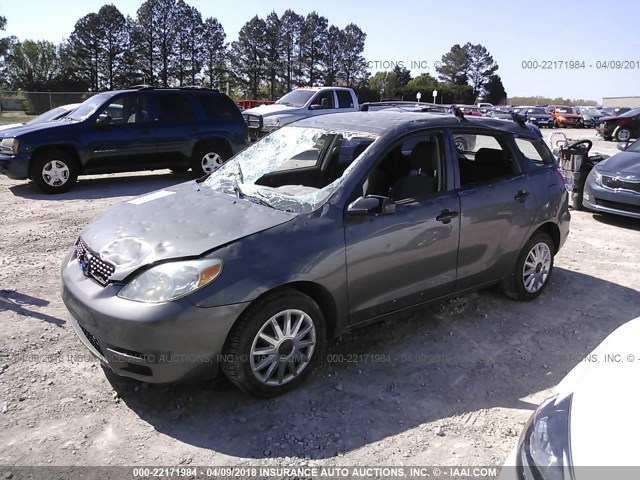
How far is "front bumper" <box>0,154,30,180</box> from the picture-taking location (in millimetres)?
9109

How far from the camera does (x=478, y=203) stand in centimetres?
429

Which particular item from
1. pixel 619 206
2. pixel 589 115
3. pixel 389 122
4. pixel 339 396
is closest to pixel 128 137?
pixel 389 122

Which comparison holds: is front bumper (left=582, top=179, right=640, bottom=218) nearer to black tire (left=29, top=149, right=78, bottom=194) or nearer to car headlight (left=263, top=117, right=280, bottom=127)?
black tire (left=29, top=149, right=78, bottom=194)

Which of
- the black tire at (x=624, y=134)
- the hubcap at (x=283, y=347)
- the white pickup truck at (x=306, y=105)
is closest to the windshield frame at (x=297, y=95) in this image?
the white pickup truck at (x=306, y=105)

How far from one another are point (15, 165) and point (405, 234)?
793cm

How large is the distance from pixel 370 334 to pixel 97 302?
2.10 m

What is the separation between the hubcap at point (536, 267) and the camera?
4910 millimetres

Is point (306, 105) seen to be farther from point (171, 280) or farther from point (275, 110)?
point (171, 280)

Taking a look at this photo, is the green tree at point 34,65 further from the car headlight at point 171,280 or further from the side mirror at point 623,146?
the car headlight at point 171,280

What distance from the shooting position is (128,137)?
1003 cm

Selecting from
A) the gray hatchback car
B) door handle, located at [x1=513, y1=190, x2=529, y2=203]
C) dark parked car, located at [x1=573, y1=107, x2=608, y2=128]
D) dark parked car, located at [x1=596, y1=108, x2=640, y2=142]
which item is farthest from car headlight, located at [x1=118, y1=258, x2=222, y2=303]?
dark parked car, located at [x1=573, y1=107, x2=608, y2=128]

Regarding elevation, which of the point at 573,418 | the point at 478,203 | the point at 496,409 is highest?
the point at 478,203

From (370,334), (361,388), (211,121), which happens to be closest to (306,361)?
(361,388)

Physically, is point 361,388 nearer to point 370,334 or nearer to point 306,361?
point 306,361
